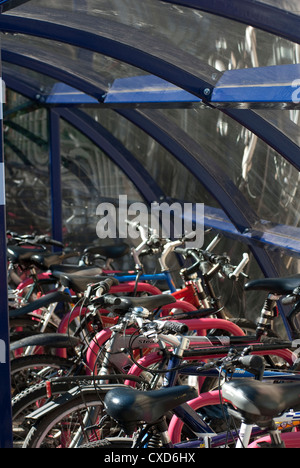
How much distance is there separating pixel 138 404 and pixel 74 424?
4.31 feet

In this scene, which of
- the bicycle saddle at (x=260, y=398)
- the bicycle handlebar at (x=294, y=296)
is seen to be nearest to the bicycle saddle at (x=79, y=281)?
the bicycle handlebar at (x=294, y=296)

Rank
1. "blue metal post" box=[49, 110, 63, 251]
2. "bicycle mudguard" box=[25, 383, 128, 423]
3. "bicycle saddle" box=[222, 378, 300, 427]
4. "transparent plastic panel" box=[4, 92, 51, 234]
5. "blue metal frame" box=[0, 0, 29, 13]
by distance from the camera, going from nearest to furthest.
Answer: "bicycle saddle" box=[222, 378, 300, 427]
"blue metal frame" box=[0, 0, 29, 13]
"bicycle mudguard" box=[25, 383, 128, 423]
"blue metal post" box=[49, 110, 63, 251]
"transparent plastic panel" box=[4, 92, 51, 234]

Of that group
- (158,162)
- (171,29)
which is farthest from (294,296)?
(158,162)

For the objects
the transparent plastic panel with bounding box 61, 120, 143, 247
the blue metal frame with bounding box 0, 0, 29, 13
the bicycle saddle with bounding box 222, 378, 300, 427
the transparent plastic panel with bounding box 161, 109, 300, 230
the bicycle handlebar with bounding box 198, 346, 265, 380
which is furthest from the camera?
the transparent plastic panel with bounding box 61, 120, 143, 247

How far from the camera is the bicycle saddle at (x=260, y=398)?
2369 mm

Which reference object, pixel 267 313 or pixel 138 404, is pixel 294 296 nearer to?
pixel 267 313

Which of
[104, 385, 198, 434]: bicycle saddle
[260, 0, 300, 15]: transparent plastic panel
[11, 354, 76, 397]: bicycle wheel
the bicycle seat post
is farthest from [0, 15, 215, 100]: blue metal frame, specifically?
[104, 385, 198, 434]: bicycle saddle

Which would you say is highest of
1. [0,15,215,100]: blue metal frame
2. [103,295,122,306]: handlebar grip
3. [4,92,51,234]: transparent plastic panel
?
[0,15,215,100]: blue metal frame

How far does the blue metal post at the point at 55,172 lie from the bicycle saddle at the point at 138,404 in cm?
504

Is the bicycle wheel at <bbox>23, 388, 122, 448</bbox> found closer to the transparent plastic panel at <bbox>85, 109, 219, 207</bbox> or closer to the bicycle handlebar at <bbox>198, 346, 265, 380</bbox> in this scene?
the bicycle handlebar at <bbox>198, 346, 265, 380</bbox>

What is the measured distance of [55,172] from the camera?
751cm

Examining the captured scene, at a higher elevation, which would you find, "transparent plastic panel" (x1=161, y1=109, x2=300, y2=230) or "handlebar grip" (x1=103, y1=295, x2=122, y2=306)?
"transparent plastic panel" (x1=161, y1=109, x2=300, y2=230)

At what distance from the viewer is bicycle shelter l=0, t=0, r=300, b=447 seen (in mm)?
3994

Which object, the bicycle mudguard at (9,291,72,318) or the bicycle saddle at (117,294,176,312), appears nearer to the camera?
the bicycle saddle at (117,294,176,312)
